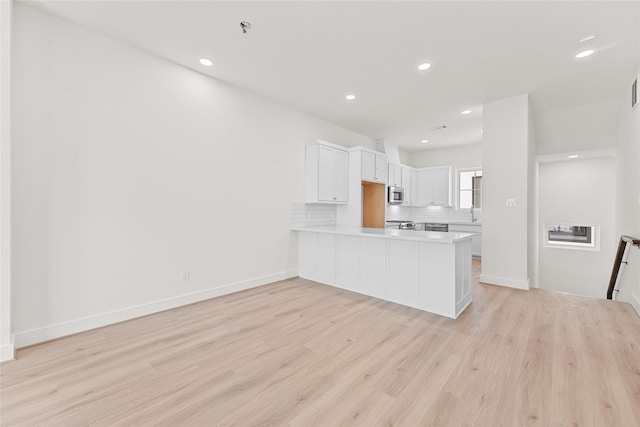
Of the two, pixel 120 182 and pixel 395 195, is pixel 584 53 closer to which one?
pixel 395 195

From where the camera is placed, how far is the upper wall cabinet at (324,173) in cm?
473

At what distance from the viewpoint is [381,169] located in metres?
5.79

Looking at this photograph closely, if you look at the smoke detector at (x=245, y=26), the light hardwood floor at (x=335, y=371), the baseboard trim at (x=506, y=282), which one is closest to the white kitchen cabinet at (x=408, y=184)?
the baseboard trim at (x=506, y=282)

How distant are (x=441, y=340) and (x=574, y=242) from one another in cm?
594

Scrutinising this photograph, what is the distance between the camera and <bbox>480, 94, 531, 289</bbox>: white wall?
13.2 feet

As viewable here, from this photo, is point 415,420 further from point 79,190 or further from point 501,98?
point 501,98

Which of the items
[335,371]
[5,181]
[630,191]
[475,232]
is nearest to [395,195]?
[475,232]

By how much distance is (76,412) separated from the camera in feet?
5.21

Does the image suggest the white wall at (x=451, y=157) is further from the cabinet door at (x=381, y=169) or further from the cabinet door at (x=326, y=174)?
the cabinet door at (x=326, y=174)

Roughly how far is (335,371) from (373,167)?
13.9ft

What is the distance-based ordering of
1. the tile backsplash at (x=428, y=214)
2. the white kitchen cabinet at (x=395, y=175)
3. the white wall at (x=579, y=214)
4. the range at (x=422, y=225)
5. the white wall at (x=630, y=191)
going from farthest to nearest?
the tile backsplash at (x=428, y=214) < the range at (x=422, y=225) < the white kitchen cabinet at (x=395, y=175) < the white wall at (x=579, y=214) < the white wall at (x=630, y=191)

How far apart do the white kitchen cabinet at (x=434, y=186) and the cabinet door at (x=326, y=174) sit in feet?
12.3

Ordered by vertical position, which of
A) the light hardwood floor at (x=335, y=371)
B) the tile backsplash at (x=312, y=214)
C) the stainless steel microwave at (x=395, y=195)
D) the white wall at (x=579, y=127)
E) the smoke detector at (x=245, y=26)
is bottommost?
the light hardwood floor at (x=335, y=371)

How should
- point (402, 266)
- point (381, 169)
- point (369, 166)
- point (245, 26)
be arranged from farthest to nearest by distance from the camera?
point (381, 169)
point (369, 166)
point (402, 266)
point (245, 26)
